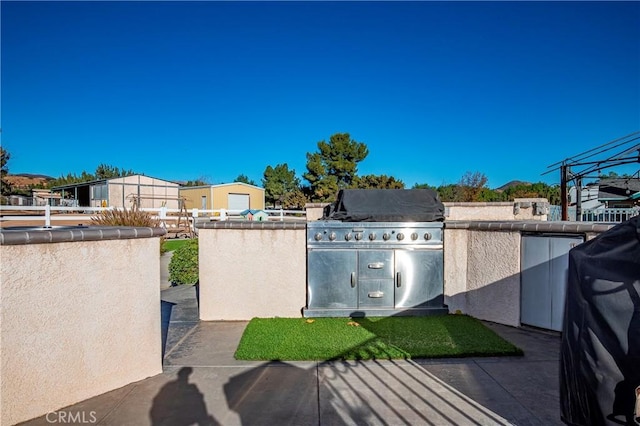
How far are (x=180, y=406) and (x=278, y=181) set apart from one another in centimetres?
4178

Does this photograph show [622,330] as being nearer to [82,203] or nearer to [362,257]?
[362,257]

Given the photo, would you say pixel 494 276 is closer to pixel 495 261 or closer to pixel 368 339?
pixel 495 261

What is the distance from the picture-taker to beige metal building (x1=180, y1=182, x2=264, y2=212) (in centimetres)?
2739

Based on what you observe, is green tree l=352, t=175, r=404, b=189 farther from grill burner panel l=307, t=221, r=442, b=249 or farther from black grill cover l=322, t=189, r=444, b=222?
grill burner panel l=307, t=221, r=442, b=249

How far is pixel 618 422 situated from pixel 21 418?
156 inches

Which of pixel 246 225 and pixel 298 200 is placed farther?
pixel 298 200

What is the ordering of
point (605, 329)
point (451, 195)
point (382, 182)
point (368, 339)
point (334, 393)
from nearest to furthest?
1. point (605, 329)
2. point (334, 393)
3. point (368, 339)
4. point (382, 182)
5. point (451, 195)

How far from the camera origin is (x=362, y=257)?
5.54 metres

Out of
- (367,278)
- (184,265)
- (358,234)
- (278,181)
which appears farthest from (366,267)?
(278,181)

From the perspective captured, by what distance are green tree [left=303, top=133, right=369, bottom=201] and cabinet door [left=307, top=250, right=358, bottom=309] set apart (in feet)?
77.9

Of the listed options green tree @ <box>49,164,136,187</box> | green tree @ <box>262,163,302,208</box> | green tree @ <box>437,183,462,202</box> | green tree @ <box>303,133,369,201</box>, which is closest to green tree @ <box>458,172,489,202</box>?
green tree @ <box>437,183,462,202</box>

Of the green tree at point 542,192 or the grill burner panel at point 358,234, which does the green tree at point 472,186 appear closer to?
the green tree at point 542,192

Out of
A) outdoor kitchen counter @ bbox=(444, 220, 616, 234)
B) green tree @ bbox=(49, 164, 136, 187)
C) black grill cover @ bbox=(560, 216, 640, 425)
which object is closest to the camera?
black grill cover @ bbox=(560, 216, 640, 425)

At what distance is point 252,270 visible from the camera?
5.53m
